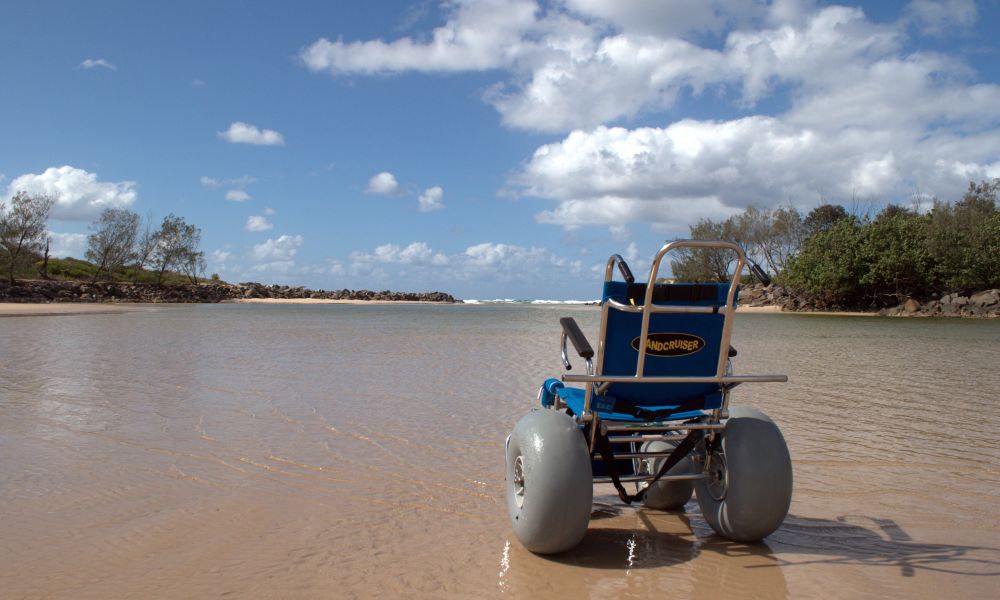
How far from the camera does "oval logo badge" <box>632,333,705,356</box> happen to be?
406 cm

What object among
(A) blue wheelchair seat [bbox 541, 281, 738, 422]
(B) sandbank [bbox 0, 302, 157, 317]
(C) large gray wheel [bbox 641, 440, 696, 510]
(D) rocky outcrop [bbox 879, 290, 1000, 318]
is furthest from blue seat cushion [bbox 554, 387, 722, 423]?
(D) rocky outcrop [bbox 879, 290, 1000, 318]

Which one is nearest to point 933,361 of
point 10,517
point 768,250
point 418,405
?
point 418,405

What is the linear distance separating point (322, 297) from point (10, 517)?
86681mm

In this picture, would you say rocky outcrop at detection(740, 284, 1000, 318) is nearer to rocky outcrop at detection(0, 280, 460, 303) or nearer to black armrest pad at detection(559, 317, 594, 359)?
black armrest pad at detection(559, 317, 594, 359)

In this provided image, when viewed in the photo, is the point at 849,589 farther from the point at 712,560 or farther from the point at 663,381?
the point at 663,381

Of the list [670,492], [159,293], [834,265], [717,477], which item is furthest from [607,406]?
[159,293]

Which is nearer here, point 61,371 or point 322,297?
point 61,371

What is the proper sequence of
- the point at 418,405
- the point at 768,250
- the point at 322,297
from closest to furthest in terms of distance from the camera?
the point at 418,405, the point at 768,250, the point at 322,297

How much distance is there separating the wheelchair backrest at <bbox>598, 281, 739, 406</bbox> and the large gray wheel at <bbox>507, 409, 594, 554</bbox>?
0.44m

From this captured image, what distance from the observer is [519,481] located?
4.29m

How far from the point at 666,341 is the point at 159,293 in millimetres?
67921

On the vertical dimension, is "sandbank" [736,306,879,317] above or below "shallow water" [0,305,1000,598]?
above

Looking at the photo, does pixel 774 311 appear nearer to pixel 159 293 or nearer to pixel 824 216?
pixel 824 216

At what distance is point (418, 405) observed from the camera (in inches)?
355
